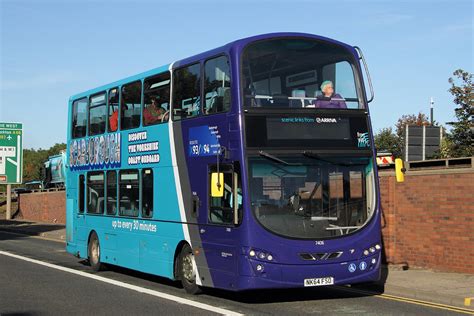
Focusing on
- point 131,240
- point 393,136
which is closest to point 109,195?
point 131,240

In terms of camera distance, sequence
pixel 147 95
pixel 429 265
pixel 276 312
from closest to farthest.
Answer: pixel 276 312 < pixel 147 95 < pixel 429 265

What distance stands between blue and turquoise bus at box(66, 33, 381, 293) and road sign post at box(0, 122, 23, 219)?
33.6 m

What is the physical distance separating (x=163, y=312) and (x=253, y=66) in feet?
13.2

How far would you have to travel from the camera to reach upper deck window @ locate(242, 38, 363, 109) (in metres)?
10.0

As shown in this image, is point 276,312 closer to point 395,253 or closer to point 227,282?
point 227,282

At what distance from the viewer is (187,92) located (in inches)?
450

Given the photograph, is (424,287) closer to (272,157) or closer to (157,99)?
(272,157)

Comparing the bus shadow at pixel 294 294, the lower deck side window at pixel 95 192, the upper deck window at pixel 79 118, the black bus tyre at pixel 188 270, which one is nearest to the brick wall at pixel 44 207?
the upper deck window at pixel 79 118

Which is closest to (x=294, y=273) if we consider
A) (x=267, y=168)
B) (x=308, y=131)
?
(x=267, y=168)

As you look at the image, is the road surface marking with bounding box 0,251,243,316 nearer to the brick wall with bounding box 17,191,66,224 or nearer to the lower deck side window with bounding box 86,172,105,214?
the lower deck side window with bounding box 86,172,105,214

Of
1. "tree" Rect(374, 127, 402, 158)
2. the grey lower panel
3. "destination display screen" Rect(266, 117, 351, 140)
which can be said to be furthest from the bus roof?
"tree" Rect(374, 127, 402, 158)

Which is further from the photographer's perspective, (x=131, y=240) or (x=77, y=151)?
(x=77, y=151)

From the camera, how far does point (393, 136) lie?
58.9 metres

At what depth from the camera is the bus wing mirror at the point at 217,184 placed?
980 centimetres
